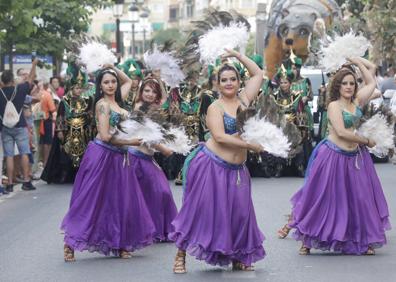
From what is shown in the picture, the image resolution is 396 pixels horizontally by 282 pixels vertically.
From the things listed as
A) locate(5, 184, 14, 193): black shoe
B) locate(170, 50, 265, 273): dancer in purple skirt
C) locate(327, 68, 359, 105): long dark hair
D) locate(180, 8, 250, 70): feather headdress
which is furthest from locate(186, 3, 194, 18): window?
locate(170, 50, 265, 273): dancer in purple skirt

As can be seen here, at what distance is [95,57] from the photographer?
43.4 feet

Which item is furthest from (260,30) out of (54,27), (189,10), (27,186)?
(189,10)

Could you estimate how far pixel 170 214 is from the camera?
12.2 m

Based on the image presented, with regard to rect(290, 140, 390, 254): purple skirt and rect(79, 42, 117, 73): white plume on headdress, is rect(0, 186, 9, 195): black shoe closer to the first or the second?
rect(79, 42, 117, 73): white plume on headdress

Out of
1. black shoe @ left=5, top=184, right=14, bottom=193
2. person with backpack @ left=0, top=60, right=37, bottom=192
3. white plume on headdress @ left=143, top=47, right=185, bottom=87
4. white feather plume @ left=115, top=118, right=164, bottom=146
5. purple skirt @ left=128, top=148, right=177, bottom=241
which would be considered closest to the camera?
white feather plume @ left=115, top=118, right=164, bottom=146

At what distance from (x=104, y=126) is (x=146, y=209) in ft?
3.10

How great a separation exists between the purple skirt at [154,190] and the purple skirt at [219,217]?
1602 mm

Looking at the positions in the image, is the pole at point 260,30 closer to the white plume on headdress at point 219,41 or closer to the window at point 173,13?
the white plume on headdress at point 219,41

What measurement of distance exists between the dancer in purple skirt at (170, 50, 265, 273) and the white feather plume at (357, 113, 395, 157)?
65.6 inches

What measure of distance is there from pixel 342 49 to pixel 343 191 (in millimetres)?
1824

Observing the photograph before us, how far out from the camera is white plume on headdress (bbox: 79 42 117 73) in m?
13.2

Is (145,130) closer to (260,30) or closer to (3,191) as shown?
(3,191)

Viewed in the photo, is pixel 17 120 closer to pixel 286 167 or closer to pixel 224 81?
pixel 286 167

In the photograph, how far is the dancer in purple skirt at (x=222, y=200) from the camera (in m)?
10.2
